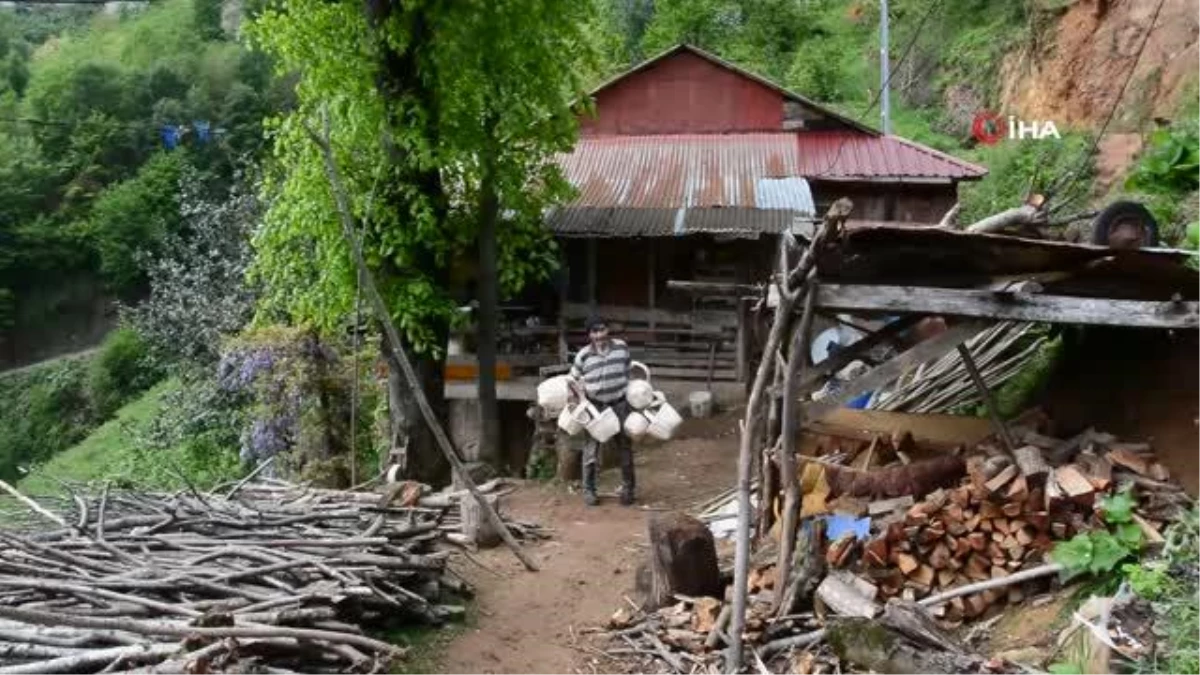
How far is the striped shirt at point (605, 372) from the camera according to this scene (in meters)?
9.95

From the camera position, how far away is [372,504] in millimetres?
7957

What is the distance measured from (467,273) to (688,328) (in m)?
3.39

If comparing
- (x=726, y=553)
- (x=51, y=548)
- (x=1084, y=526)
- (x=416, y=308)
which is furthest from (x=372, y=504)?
(x=1084, y=526)

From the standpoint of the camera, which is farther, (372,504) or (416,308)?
(416,308)

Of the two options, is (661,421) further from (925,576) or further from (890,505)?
(925,576)

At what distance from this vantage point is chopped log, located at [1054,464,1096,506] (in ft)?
20.5

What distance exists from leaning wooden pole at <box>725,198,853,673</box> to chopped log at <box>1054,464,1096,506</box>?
1.86 metres

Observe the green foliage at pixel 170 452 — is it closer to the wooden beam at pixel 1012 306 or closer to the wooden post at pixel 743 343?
the wooden post at pixel 743 343

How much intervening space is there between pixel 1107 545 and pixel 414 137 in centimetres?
760

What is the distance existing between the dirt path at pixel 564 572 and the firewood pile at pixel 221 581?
14.7 inches

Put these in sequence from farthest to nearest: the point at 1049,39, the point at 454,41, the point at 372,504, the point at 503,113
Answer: the point at 1049,39 < the point at 503,113 < the point at 454,41 < the point at 372,504

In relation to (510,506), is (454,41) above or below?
above

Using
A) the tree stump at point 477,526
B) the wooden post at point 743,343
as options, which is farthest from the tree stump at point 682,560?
the wooden post at point 743,343

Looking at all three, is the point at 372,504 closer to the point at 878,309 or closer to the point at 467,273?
the point at 878,309
